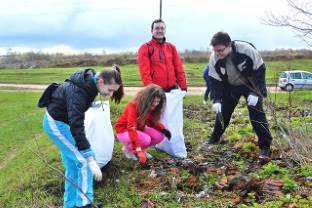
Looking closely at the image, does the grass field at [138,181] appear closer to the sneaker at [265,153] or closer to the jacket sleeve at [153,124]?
the sneaker at [265,153]

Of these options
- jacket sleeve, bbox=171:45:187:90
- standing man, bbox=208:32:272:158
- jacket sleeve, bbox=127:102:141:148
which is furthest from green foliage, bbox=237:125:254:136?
jacket sleeve, bbox=127:102:141:148

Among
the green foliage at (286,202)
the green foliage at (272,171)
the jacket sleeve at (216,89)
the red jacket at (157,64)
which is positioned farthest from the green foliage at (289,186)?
the red jacket at (157,64)

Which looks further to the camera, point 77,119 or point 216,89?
point 216,89

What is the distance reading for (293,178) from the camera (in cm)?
457

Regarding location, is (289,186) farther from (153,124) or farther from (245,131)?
(245,131)

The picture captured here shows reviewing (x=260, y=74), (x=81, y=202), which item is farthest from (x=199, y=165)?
(x=81, y=202)

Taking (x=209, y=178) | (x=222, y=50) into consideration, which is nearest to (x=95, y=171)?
(x=209, y=178)

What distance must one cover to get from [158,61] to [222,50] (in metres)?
1.02

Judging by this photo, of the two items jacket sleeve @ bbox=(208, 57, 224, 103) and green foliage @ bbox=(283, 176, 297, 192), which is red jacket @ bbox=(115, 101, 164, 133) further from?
green foliage @ bbox=(283, 176, 297, 192)

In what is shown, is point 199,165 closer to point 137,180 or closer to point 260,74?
point 137,180

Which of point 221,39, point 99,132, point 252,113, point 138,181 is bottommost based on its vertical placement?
point 138,181

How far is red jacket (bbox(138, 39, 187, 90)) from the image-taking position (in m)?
5.81

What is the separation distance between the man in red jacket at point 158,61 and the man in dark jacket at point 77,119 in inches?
68.0

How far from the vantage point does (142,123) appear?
207 inches
